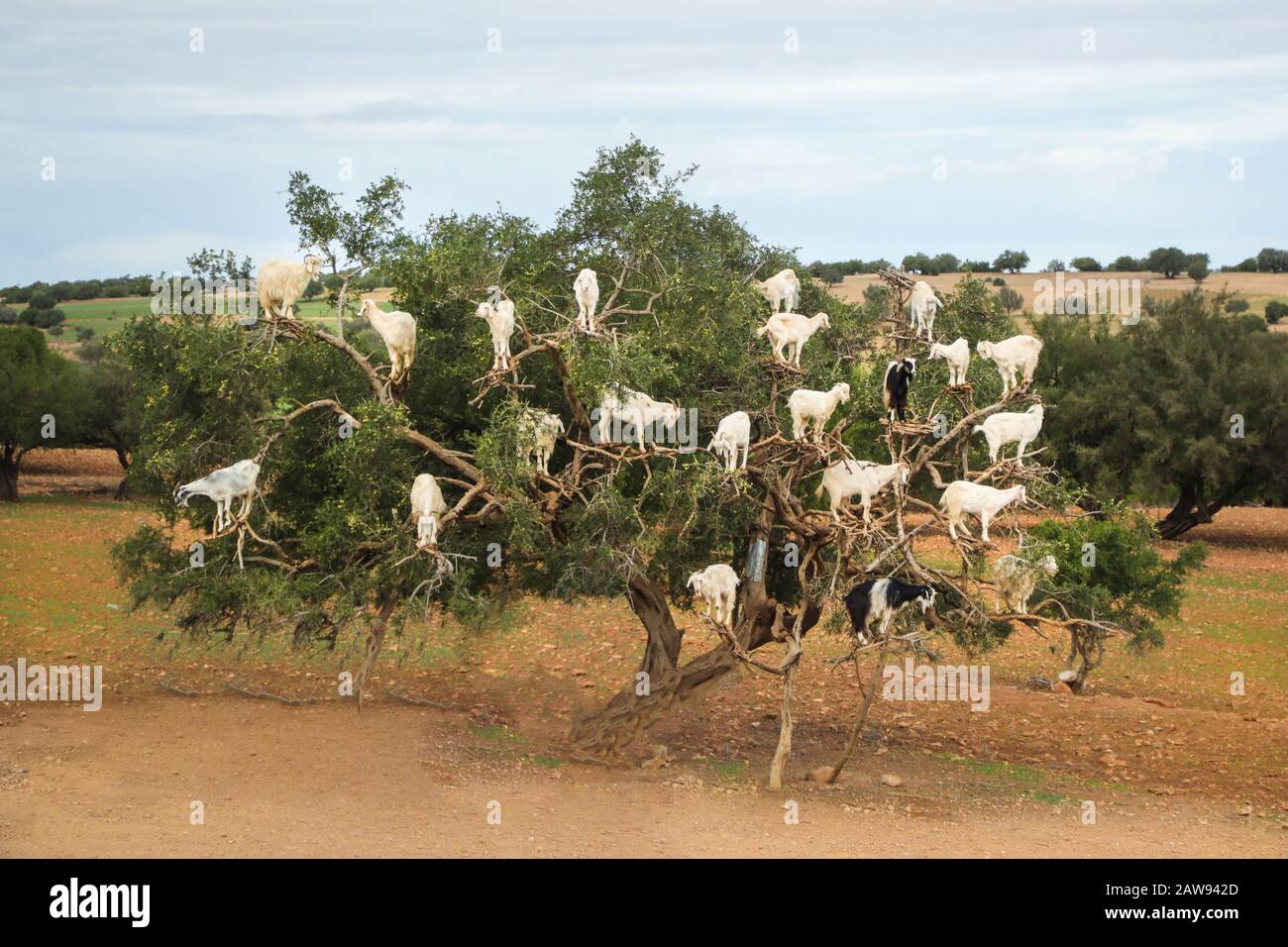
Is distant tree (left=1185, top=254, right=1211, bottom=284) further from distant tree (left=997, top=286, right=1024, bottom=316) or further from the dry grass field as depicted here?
the dry grass field

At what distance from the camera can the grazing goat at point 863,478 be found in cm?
1358

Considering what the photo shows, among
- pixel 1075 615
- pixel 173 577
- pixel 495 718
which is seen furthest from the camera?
pixel 495 718

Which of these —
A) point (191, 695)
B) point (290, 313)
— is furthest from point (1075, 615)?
point (191, 695)

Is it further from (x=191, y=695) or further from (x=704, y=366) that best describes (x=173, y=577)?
(x=704, y=366)

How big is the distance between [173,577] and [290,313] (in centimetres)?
396

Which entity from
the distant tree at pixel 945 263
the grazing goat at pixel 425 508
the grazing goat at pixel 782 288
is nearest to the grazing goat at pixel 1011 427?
the grazing goat at pixel 782 288

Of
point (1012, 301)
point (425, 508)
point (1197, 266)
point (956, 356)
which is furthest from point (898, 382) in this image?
point (1197, 266)

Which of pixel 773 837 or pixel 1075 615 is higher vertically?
pixel 1075 615

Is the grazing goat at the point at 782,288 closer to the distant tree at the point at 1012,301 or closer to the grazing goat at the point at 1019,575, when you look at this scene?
the grazing goat at the point at 1019,575

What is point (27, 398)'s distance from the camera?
38.9 metres

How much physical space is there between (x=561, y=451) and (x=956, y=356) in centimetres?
541

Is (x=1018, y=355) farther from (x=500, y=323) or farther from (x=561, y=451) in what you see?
(x=561, y=451)

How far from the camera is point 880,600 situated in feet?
43.4

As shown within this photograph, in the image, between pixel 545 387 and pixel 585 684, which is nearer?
pixel 545 387
